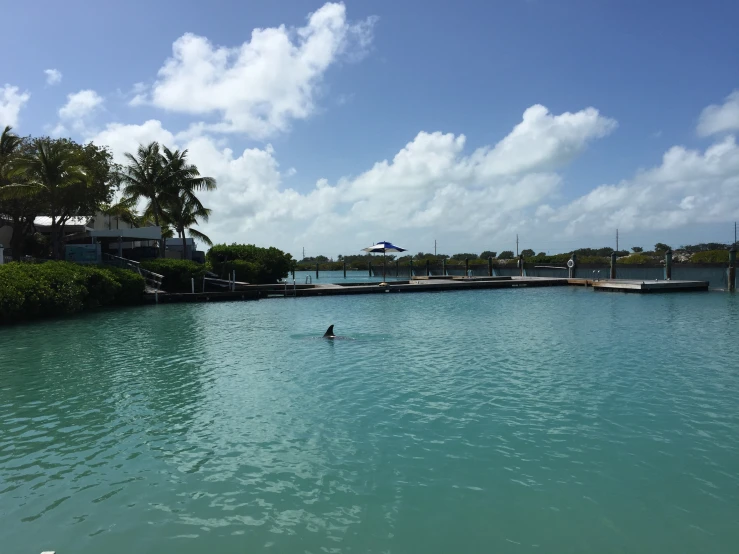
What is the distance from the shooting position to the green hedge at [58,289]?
Result: 22.4 meters

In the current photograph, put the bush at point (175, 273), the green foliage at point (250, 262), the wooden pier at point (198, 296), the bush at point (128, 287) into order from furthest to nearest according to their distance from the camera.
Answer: the green foliage at point (250, 262), the bush at point (175, 273), the wooden pier at point (198, 296), the bush at point (128, 287)

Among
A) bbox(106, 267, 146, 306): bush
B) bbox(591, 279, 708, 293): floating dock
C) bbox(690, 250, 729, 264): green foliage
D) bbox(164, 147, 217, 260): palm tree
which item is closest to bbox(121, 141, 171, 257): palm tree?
bbox(164, 147, 217, 260): palm tree

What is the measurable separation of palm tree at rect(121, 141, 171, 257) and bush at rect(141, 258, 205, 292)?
5.62 m

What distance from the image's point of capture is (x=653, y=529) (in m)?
5.62

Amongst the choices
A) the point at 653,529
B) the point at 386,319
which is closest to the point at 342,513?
the point at 653,529

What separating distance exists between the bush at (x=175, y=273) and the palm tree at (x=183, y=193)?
17.7ft

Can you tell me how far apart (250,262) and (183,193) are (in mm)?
8088

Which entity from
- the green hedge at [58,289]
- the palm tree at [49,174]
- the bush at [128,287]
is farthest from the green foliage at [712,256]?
the palm tree at [49,174]

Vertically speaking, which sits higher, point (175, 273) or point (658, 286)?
point (175, 273)

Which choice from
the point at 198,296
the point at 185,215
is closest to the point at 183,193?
the point at 185,215

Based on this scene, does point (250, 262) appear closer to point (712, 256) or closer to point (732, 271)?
point (732, 271)

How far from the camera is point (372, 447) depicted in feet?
26.1

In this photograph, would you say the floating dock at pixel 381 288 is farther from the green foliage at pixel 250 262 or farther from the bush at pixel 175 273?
the green foliage at pixel 250 262

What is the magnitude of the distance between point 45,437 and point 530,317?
20740mm
